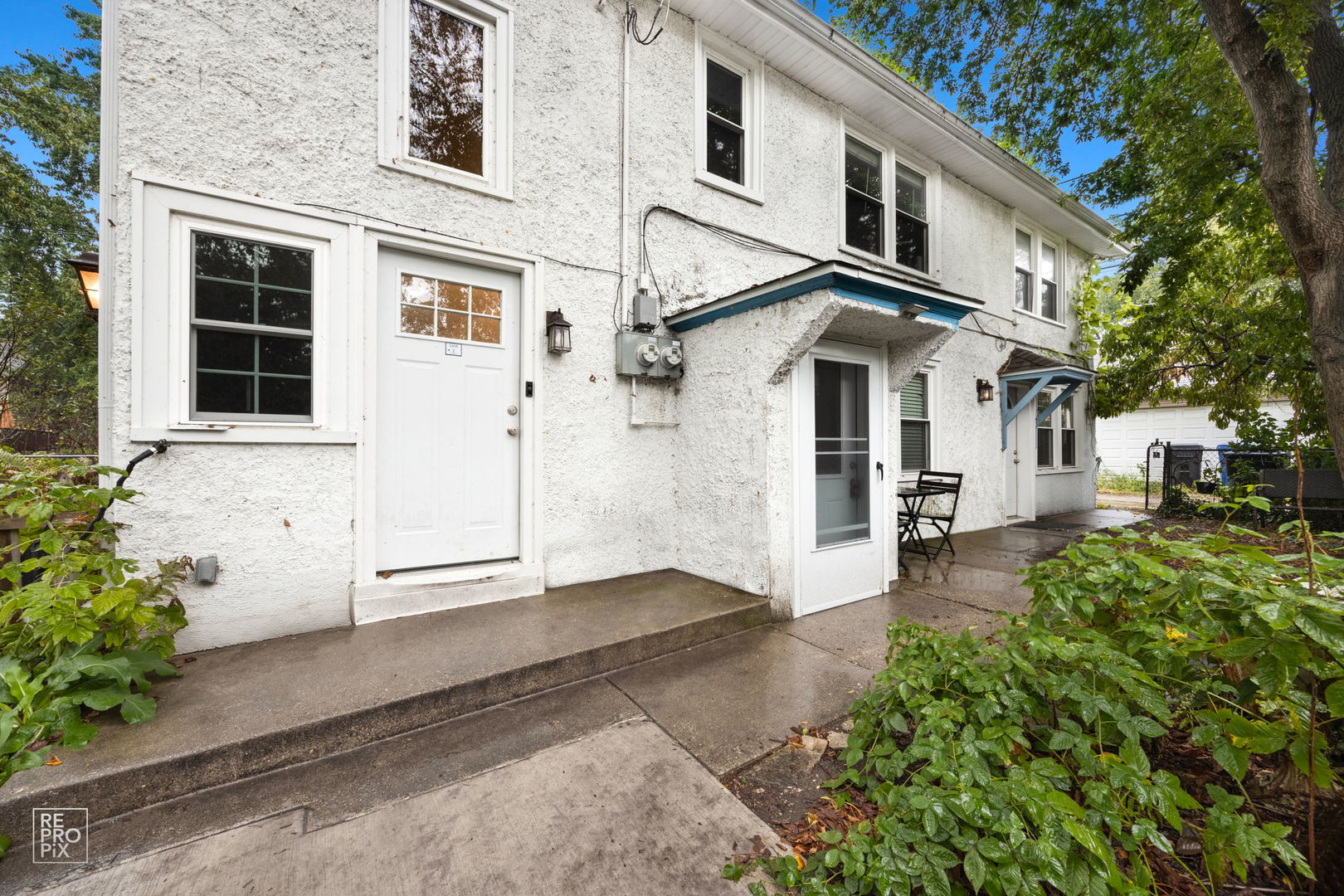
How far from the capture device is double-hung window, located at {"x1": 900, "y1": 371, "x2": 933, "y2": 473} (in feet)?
21.6

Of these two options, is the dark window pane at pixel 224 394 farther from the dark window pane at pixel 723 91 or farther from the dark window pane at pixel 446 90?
the dark window pane at pixel 723 91

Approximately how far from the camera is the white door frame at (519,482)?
3.19 meters

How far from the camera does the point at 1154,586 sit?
1799 mm

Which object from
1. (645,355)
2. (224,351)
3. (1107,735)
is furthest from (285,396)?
(1107,735)

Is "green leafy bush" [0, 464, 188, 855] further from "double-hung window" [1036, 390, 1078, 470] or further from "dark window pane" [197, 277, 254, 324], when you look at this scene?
"double-hung window" [1036, 390, 1078, 470]

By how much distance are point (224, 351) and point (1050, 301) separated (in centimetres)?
1157

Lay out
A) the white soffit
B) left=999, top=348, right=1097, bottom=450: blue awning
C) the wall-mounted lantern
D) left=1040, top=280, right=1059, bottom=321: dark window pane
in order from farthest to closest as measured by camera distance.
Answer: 1. left=1040, top=280, right=1059, bottom=321: dark window pane
2. left=999, top=348, right=1097, bottom=450: blue awning
3. the white soffit
4. the wall-mounted lantern

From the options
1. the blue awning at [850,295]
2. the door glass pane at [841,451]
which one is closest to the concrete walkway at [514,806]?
the door glass pane at [841,451]

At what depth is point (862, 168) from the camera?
20.2 feet

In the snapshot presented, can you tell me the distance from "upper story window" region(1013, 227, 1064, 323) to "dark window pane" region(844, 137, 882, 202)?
3.51 meters

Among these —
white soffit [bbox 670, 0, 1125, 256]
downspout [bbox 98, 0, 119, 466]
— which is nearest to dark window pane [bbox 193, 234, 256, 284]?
downspout [bbox 98, 0, 119, 466]

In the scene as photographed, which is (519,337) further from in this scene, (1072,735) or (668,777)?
(1072,735)

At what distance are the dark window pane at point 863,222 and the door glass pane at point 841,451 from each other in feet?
8.60

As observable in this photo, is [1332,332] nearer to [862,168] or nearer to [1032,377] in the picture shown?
[1032,377]
